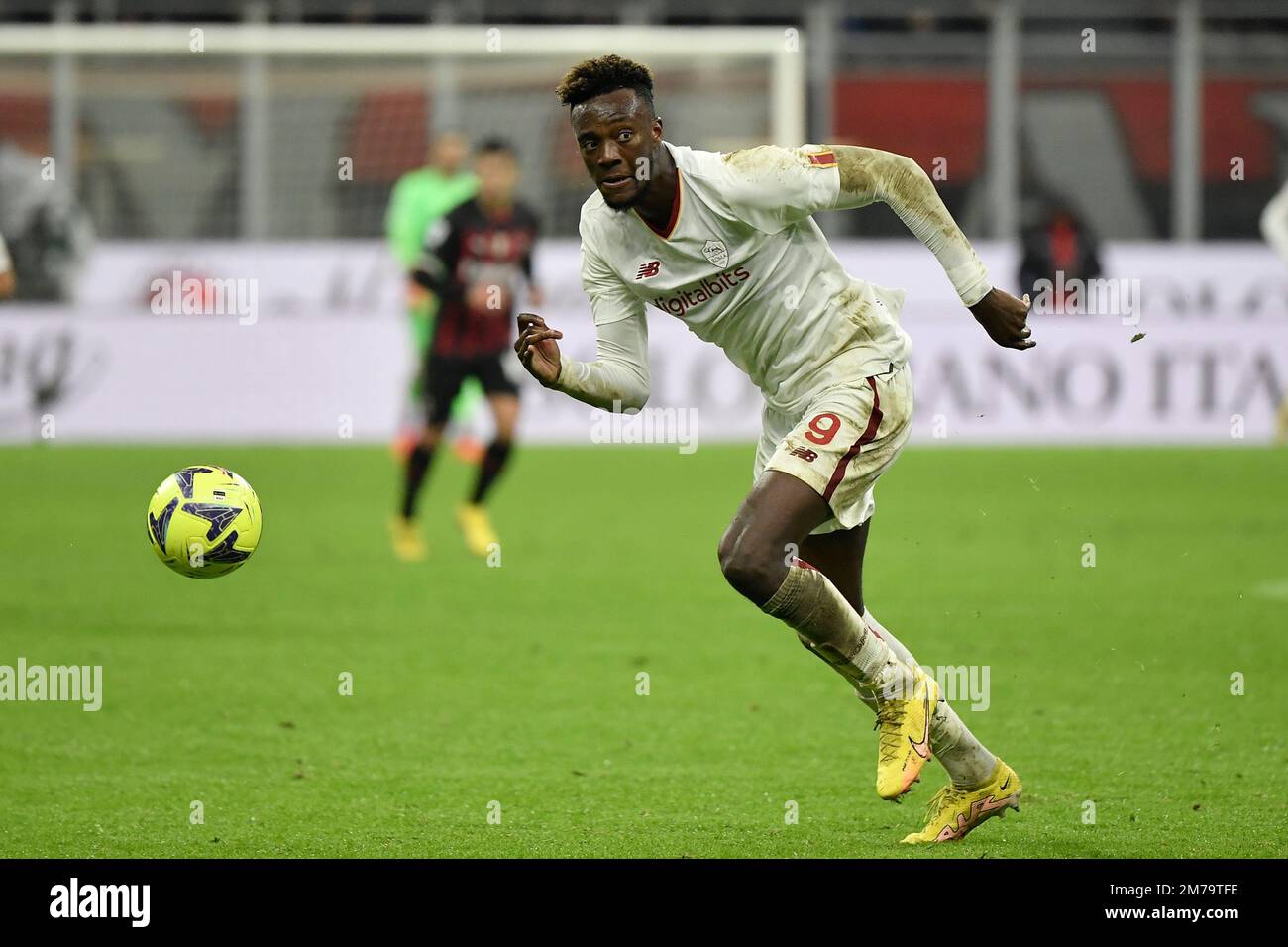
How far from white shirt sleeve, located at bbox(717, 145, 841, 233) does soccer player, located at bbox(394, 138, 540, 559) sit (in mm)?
7427

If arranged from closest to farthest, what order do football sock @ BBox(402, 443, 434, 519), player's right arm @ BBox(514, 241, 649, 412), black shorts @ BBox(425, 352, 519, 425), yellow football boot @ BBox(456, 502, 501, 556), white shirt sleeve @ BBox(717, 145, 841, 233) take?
white shirt sleeve @ BBox(717, 145, 841, 233) < player's right arm @ BBox(514, 241, 649, 412) < yellow football boot @ BBox(456, 502, 501, 556) < football sock @ BBox(402, 443, 434, 519) < black shorts @ BBox(425, 352, 519, 425)

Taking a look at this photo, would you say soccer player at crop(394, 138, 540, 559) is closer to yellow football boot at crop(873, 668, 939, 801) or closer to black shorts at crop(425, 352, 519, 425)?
black shorts at crop(425, 352, 519, 425)

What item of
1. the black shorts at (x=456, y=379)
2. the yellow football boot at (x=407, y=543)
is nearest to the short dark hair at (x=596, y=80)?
the yellow football boot at (x=407, y=543)

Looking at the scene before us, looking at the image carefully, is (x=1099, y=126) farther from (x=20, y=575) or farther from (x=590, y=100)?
(x=590, y=100)

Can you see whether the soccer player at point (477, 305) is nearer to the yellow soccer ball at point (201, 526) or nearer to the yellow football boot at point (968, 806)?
the yellow soccer ball at point (201, 526)

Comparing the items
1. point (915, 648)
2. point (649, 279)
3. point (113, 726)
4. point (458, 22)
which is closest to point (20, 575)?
point (113, 726)

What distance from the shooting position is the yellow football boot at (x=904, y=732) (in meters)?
5.34

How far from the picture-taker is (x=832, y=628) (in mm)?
5414

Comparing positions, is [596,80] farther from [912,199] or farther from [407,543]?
[407,543]

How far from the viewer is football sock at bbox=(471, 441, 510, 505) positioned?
12867 millimetres

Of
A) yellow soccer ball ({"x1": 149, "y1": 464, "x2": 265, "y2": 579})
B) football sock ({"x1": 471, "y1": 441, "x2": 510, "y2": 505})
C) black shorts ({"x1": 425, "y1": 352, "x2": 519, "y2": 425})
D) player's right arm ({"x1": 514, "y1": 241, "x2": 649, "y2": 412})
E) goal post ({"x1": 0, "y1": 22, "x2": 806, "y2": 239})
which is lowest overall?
yellow soccer ball ({"x1": 149, "y1": 464, "x2": 265, "y2": 579})

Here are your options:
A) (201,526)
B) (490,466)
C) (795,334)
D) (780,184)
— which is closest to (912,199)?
(780,184)

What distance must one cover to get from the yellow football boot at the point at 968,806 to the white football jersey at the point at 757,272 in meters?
1.20

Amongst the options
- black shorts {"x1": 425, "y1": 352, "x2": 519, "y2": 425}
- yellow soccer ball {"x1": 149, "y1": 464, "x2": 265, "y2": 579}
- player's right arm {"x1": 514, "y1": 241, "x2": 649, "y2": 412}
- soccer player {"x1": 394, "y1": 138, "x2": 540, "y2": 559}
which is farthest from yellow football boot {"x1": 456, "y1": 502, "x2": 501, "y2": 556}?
player's right arm {"x1": 514, "y1": 241, "x2": 649, "y2": 412}
